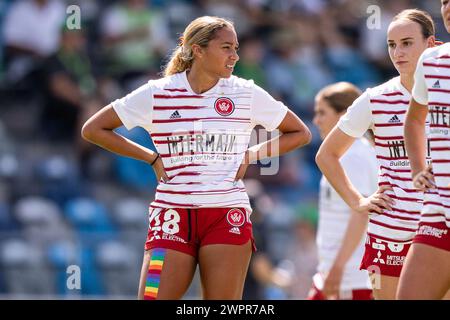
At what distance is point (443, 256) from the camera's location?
5.75 m

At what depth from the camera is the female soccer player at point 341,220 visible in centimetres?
830

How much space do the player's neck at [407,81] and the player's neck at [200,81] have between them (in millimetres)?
1113

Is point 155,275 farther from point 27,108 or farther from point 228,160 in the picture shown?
point 27,108

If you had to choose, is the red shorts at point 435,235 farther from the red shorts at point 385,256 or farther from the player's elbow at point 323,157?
the player's elbow at point 323,157

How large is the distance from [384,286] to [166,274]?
1.36 metres

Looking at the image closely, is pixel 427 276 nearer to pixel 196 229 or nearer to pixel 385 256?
pixel 385 256

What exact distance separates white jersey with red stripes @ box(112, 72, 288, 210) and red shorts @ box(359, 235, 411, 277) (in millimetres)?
823

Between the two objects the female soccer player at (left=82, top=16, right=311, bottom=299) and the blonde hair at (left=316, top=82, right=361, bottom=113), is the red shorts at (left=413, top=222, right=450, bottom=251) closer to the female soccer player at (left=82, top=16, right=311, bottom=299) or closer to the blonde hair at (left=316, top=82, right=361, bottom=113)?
the female soccer player at (left=82, top=16, right=311, bottom=299)

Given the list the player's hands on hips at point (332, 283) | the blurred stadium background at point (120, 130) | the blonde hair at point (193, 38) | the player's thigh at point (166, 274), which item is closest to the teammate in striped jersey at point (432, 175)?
the player's thigh at point (166, 274)

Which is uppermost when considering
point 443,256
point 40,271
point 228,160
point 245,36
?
point 245,36

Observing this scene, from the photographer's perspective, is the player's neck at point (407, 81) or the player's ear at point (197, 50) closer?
the player's neck at point (407, 81)

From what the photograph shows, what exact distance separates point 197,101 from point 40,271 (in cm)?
622

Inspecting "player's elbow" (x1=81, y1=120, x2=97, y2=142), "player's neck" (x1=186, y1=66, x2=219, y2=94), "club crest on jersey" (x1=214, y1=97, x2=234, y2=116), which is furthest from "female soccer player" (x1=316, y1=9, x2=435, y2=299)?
"player's elbow" (x1=81, y1=120, x2=97, y2=142)
